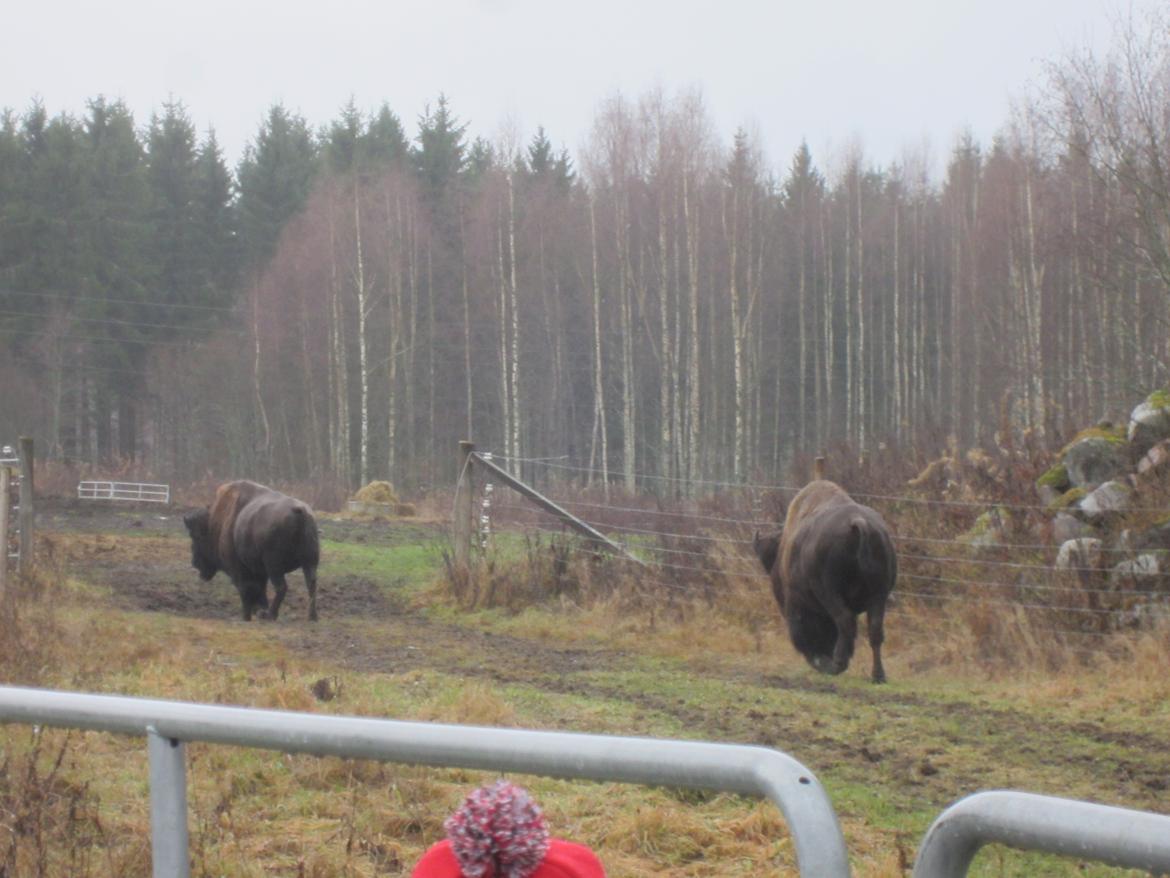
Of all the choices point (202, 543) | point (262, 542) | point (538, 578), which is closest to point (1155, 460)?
point (538, 578)

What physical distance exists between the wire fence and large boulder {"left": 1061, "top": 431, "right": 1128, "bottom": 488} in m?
0.59

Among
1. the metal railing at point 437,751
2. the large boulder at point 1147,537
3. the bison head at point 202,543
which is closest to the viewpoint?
the metal railing at point 437,751

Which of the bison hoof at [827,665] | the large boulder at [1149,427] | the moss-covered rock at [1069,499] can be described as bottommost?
the bison hoof at [827,665]

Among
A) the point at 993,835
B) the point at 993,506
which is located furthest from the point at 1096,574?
the point at 993,835

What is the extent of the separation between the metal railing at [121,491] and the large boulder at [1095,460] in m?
27.9

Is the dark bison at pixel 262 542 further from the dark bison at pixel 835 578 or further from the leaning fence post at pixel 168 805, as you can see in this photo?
the leaning fence post at pixel 168 805

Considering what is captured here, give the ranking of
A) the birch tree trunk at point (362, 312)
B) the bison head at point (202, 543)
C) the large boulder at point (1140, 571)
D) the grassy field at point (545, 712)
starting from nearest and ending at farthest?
1. the grassy field at point (545, 712)
2. the large boulder at point (1140, 571)
3. the bison head at point (202, 543)
4. the birch tree trunk at point (362, 312)

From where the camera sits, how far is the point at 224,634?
42.7 feet

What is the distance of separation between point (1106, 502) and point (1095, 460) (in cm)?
90

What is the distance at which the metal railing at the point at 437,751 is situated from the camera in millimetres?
1858

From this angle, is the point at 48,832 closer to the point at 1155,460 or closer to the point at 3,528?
the point at 3,528

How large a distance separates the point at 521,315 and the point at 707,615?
36645 millimetres

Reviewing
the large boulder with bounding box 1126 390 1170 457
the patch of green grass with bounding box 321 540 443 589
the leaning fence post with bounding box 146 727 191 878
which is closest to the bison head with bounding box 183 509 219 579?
the patch of green grass with bounding box 321 540 443 589

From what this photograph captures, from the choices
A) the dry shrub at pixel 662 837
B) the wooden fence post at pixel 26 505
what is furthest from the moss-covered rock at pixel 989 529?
the wooden fence post at pixel 26 505
